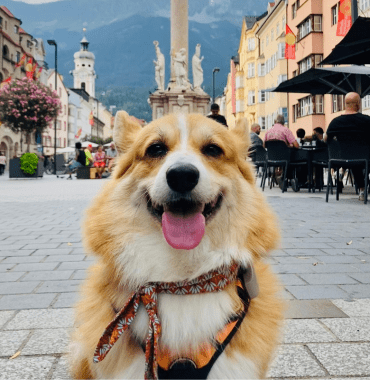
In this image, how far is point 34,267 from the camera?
4.18m

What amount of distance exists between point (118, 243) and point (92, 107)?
99.3 meters

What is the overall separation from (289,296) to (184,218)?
1637mm

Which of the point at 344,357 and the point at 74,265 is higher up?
the point at 74,265

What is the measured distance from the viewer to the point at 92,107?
97.0 metres

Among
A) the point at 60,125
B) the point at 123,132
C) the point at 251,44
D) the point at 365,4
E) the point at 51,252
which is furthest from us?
the point at 60,125

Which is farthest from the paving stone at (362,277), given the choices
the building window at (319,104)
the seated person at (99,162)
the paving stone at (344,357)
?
the building window at (319,104)

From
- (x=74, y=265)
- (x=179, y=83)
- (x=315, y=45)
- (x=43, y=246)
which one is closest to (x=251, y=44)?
(x=315, y=45)

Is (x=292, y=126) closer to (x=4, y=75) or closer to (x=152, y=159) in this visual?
(x=4, y=75)

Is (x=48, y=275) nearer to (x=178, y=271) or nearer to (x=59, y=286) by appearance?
(x=59, y=286)

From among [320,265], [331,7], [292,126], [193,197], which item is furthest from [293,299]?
[292,126]

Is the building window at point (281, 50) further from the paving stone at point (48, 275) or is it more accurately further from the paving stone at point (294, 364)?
the paving stone at point (294, 364)

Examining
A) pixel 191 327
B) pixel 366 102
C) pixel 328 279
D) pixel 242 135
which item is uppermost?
pixel 366 102

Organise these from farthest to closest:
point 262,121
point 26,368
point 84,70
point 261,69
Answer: point 84,70 < point 262,121 < point 261,69 < point 26,368

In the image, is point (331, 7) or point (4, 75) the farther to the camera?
point (4, 75)
